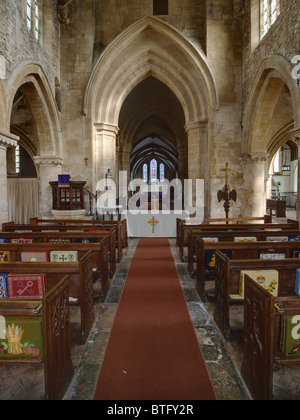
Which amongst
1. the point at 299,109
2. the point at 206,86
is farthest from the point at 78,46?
the point at 299,109

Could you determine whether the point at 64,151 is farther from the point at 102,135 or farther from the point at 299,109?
the point at 299,109

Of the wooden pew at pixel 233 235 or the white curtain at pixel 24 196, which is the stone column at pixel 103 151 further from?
the wooden pew at pixel 233 235

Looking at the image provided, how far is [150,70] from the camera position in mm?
11578

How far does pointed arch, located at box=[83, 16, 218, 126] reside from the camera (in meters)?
10.4

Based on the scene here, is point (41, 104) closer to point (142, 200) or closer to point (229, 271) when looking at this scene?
point (142, 200)

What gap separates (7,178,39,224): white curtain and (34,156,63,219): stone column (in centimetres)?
232

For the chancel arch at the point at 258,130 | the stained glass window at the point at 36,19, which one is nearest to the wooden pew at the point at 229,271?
the chancel arch at the point at 258,130

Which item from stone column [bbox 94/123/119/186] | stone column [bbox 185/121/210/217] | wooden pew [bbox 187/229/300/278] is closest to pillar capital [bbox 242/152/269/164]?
stone column [bbox 185/121/210/217]

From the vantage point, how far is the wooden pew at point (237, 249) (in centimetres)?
386

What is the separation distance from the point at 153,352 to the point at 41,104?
30.0ft

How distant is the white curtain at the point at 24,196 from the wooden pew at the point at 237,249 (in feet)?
32.9

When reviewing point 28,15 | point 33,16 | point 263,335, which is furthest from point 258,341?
point 33,16
